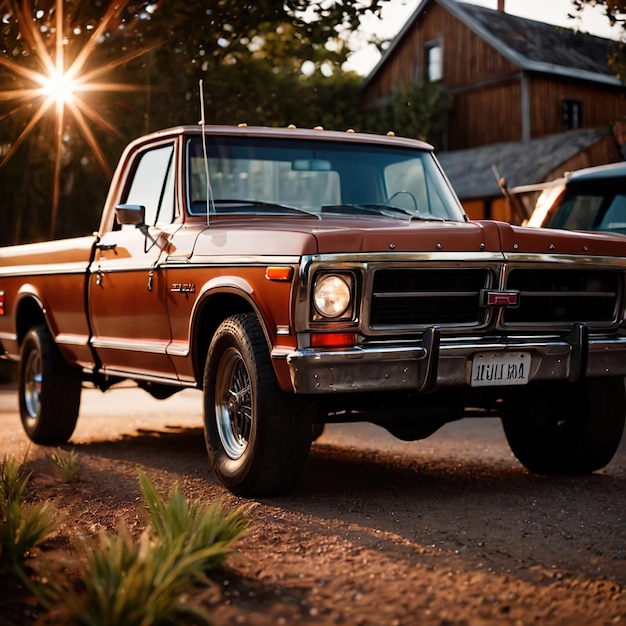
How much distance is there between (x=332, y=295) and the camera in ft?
18.0

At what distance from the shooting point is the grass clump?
146 inches

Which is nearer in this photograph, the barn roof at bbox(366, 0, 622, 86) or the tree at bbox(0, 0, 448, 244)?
the tree at bbox(0, 0, 448, 244)

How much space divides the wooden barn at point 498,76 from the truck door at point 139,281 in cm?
2173

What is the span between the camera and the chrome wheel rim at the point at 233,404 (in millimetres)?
5992

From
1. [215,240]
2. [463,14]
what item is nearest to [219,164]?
[215,240]

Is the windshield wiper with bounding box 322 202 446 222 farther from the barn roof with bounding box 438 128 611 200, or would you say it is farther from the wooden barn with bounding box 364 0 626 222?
the wooden barn with bounding box 364 0 626 222

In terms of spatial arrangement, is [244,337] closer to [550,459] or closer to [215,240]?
[215,240]

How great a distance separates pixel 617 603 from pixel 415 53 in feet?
106

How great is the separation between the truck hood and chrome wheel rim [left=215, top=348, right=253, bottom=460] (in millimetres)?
585

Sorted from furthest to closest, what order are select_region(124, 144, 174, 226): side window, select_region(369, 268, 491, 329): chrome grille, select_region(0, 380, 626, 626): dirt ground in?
1. select_region(124, 144, 174, 226): side window
2. select_region(369, 268, 491, 329): chrome grille
3. select_region(0, 380, 626, 626): dirt ground

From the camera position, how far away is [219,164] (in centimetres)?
699

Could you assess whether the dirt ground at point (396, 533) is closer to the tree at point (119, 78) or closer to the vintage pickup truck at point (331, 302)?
the vintage pickup truck at point (331, 302)

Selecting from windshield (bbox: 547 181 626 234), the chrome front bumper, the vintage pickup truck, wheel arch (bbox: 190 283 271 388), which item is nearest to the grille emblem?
the vintage pickup truck

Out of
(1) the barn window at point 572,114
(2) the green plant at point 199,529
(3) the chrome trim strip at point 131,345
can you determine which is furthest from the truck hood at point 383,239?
(1) the barn window at point 572,114
